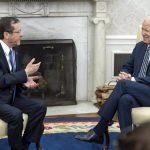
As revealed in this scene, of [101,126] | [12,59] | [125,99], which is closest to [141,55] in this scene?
[125,99]

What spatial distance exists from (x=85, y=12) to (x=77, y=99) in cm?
106

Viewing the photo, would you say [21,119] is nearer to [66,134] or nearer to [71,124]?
[66,134]

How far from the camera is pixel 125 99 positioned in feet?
7.84

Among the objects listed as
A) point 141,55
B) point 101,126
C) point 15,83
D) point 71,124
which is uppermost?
point 141,55

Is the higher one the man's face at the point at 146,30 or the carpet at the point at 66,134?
the man's face at the point at 146,30

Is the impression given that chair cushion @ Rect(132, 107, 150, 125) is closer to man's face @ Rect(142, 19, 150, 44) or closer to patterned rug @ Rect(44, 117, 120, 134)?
man's face @ Rect(142, 19, 150, 44)

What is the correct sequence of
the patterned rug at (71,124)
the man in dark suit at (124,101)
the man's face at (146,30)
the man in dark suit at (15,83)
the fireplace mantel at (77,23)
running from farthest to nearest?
the fireplace mantel at (77,23) → the patterned rug at (71,124) → the man's face at (146,30) → the man in dark suit at (124,101) → the man in dark suit at (15,83)

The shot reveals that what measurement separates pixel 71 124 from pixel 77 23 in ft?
4.45

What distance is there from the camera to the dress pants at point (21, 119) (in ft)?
7.05

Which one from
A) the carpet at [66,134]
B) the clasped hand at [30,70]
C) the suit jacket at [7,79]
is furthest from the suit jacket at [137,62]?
the suit jacket at [7,79]

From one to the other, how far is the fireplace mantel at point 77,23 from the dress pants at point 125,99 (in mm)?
1600

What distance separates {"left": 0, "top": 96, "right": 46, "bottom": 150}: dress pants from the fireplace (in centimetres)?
161

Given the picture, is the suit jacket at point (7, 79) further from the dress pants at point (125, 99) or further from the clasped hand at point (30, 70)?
the dress pants at point (125, 99)

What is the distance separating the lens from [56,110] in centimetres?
385
